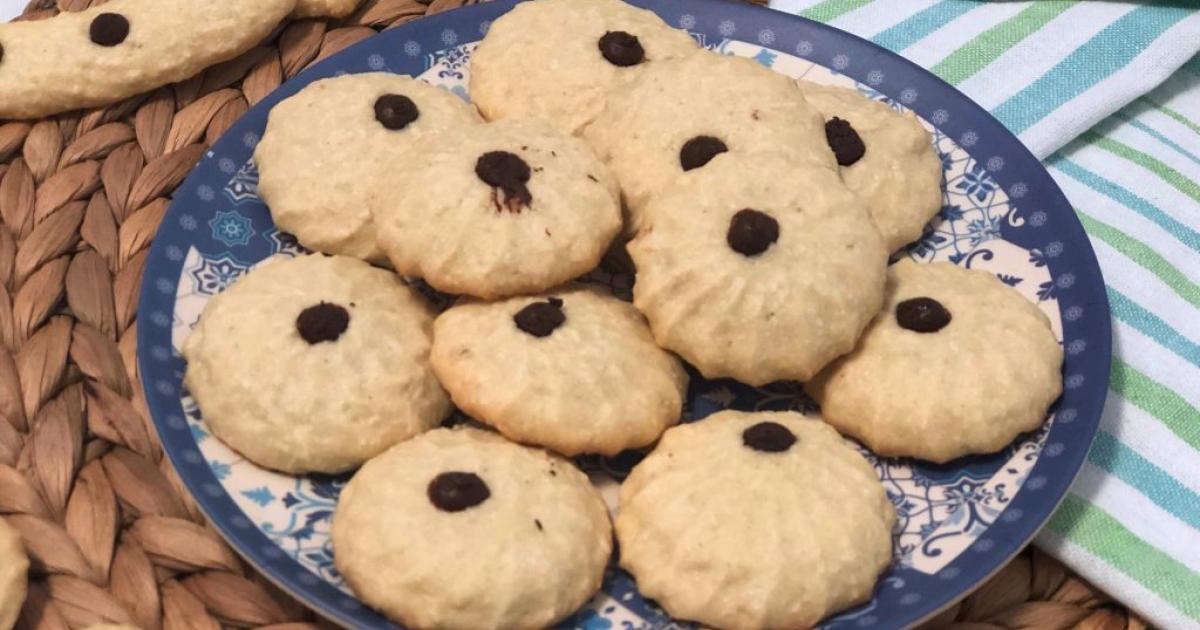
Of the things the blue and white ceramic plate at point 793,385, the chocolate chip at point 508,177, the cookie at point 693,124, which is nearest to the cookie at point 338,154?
the blue and white ceramic plate at point 793,385

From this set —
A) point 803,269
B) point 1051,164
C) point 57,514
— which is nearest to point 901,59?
point 1051,164

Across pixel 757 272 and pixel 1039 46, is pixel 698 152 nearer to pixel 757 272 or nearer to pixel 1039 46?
pixel 757 272

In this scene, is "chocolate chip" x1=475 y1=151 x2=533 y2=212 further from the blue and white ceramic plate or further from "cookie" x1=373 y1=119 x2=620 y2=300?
the blue and white ceramic plate

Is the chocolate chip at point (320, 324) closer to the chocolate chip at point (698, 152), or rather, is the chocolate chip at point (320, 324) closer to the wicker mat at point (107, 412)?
the wicker mat at point (107, 412)

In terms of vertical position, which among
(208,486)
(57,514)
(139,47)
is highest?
(139,47)

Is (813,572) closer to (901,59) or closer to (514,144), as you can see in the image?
(514,144)

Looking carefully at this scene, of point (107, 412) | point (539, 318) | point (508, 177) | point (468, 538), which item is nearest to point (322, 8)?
point (508, 177)
